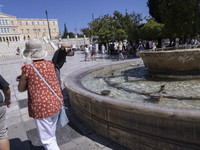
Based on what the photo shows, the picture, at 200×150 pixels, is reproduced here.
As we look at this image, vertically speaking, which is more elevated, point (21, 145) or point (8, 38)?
point (8, 38)

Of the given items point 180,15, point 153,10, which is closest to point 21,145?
point 180,15

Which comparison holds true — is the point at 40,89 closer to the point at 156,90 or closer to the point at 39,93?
the point at 39,93

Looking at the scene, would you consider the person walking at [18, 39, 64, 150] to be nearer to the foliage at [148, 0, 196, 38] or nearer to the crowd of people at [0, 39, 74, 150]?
the crowd of people at [0, 39, 74, 150]

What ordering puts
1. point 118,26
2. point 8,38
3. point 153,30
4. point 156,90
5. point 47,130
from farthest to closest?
1. point 8,38
2. point 118,26
3. point 153,30
4. point 156,90
5. point 47,130

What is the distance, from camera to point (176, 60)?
4.49 metres

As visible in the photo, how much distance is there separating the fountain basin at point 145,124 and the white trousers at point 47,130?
0.89 m

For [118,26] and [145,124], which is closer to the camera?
[145,124]

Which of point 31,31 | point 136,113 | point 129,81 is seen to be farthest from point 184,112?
point 31,31

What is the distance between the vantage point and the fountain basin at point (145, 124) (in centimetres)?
199

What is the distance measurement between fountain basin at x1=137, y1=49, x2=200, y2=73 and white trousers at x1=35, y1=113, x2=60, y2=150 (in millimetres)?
3616

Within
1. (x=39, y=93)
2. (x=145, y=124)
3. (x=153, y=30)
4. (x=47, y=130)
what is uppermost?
(x=153, y=30)

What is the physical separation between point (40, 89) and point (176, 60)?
12.8ft

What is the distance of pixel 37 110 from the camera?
1941mm

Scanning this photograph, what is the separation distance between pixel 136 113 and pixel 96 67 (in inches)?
197
